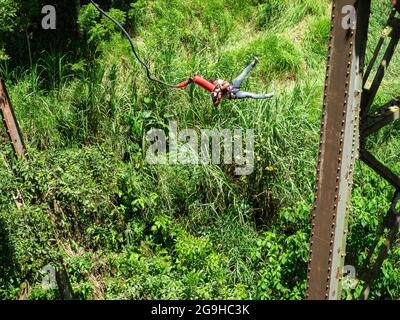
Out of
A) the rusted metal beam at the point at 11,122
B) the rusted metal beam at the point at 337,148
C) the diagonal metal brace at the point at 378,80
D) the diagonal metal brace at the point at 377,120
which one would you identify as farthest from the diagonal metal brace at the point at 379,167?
the rusted metal beam at the point at 11,122

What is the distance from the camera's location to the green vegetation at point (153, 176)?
8.78 m

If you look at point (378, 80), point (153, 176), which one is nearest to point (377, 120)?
point (378, 80)

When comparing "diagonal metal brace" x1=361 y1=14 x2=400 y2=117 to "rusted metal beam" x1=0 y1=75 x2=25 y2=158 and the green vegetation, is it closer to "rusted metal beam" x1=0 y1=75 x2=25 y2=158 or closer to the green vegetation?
the green vegetation

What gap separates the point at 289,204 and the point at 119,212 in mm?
2167

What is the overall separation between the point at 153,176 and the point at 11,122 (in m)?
2.47

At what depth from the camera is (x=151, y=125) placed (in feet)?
34.5

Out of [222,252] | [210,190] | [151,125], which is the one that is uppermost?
[151,125]

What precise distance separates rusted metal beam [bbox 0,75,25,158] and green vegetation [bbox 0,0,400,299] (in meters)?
0.20

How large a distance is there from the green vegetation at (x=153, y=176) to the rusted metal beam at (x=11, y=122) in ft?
0.66

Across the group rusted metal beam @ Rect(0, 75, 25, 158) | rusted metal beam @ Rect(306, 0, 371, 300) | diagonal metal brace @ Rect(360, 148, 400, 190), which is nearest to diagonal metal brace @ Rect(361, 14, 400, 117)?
diagonal metal brace @ Rect(360, 148, 400, 190)

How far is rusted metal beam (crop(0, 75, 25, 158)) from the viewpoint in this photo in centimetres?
815

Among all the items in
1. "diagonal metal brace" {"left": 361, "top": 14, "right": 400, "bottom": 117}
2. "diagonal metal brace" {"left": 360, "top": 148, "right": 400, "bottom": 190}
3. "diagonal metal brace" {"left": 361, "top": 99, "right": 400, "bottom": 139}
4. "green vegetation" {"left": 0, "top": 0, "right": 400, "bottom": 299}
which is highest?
"diagonal metal brace" {"left": 361, "top": 14, "right": 400, "bottom": 117}
